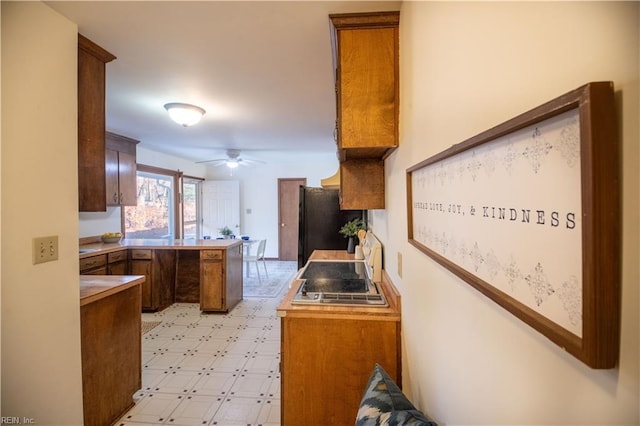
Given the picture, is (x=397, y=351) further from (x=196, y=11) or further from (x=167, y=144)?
(x=167, y=144)

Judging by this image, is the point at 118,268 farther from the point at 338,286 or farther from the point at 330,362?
the point at 330,362

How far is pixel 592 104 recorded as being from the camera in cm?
31

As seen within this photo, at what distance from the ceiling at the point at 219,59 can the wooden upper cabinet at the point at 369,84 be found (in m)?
0.06

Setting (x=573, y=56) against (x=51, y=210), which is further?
(x=51, y=210)

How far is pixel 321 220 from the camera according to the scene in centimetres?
361

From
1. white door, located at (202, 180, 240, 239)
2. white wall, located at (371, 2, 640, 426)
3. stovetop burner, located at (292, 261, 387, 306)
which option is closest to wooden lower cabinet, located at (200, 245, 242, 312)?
stovetop burner, located at (292, 261, 387, 306)

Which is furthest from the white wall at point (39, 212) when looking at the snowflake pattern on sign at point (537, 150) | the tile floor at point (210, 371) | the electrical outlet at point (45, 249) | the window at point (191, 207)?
the window at point (191, 207)

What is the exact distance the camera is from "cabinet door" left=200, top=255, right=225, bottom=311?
3.60 m

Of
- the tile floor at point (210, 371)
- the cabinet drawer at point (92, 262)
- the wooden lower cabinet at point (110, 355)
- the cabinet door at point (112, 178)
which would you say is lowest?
the tile floor at point (210, 371)

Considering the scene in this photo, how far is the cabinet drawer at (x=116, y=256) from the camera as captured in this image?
341 cm

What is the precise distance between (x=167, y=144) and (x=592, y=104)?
16.8ft

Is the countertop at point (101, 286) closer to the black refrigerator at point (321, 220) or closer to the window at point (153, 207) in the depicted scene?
the black refrigerator at point (321, 220)

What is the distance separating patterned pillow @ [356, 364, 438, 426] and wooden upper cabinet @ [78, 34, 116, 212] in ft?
5.76

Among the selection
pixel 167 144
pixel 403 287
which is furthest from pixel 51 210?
pixel 167 144
